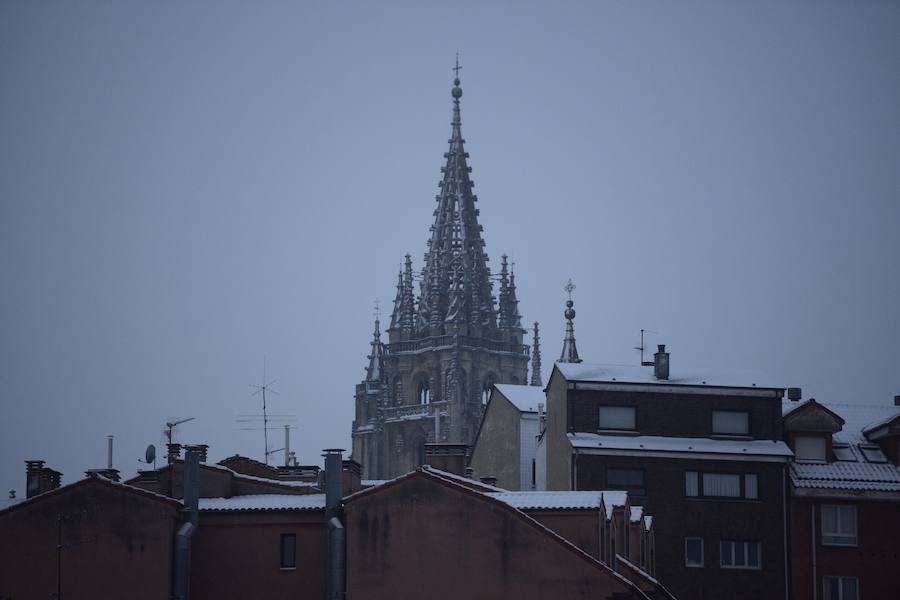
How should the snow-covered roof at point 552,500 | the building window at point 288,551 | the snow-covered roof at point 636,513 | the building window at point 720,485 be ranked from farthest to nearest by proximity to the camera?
1. the building window at point 720,485
2. the snow-covered roof at point 636,513
3. the building window at point 288,551
4. the snow-covered roof at point 552,500

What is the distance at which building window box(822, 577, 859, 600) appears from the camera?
82000 mm

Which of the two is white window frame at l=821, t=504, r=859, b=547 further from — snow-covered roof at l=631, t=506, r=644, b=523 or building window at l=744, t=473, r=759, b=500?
snow-covered roof at l=631, t=506, r=644, b=523

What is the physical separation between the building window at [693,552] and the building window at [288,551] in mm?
21747

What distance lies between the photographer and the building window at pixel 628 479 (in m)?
83.9

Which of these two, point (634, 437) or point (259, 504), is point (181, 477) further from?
point (634, 437)

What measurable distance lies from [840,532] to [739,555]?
4.02 meters

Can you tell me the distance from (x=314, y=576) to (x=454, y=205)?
121456 mm

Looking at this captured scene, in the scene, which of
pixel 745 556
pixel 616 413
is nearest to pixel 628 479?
pixel 616 413

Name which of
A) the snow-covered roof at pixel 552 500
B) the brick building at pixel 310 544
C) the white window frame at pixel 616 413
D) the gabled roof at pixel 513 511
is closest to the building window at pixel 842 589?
the white window frame at pixel 616 413

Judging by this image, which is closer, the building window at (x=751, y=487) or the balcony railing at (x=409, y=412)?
the building window at (x=751, y=487)

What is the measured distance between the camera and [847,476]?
8375 cm

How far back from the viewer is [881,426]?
86.1 meters

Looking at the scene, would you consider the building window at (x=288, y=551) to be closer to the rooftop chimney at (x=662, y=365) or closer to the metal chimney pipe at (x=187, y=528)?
the metal chimney pipe at (x=187, y=528)

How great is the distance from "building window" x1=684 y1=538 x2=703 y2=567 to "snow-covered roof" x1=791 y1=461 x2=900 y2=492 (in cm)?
450
